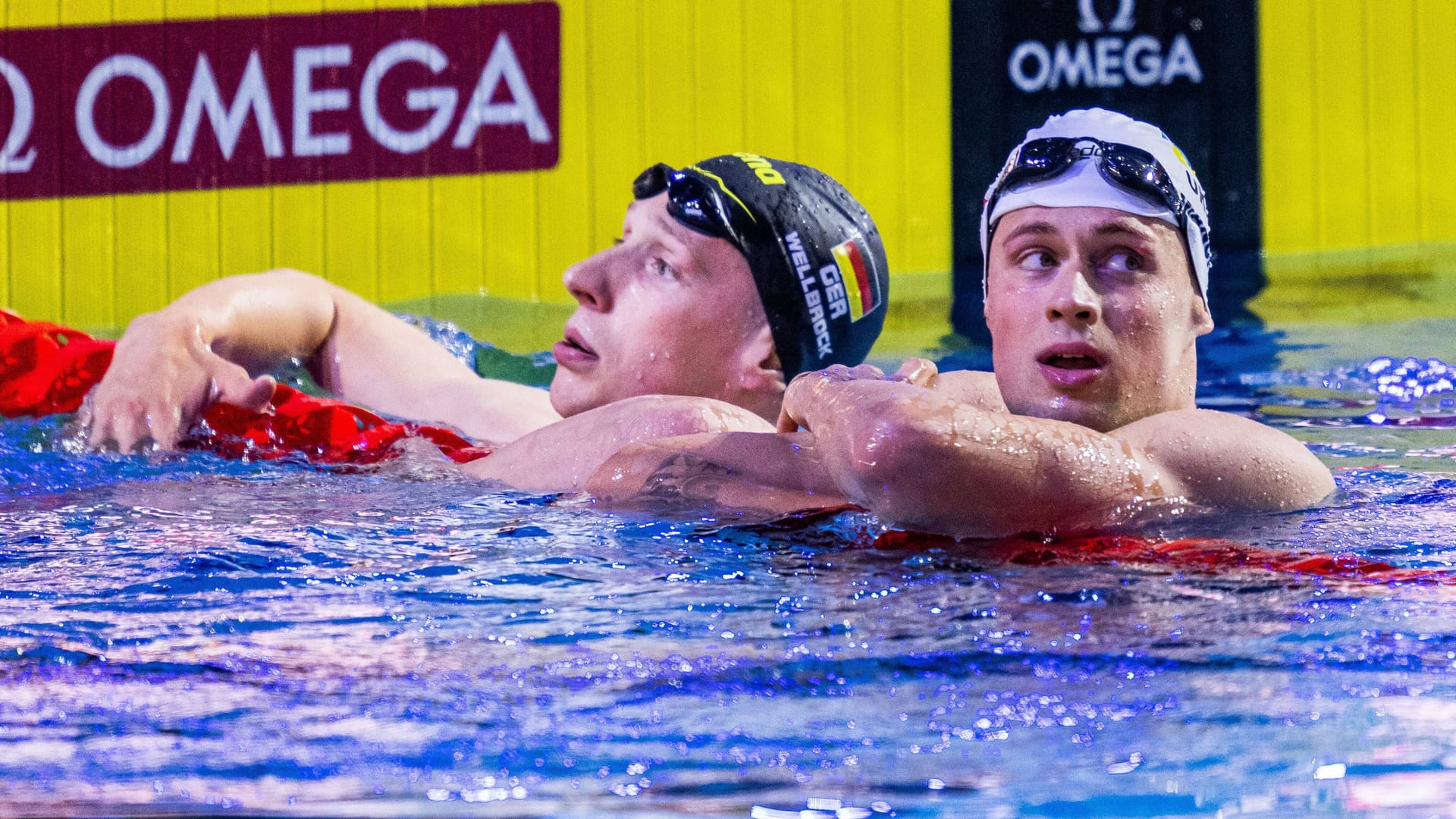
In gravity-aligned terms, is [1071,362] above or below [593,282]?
below

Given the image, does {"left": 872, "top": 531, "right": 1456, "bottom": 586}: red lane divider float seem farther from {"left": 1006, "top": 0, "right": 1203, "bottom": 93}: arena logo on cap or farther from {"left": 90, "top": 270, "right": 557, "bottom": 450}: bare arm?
{"left": 1006, "top": 0, "right": 1203, "bottom": 93}: arena logo on cap

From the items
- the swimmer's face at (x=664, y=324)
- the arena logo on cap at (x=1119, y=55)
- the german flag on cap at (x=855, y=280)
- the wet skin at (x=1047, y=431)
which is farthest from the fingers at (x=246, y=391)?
the arena logo on cap at (x=1119, y=55)

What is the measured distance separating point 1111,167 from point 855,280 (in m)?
0.84

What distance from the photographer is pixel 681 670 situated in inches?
63.9

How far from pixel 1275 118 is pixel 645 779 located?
19.6ft

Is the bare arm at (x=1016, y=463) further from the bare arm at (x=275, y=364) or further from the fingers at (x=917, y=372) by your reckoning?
the bare arm at (x=275, y=364)

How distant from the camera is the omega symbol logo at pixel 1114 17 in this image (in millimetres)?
6512

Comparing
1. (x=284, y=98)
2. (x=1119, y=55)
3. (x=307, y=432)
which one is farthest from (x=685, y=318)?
(x=284, y=98)

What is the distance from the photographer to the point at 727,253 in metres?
3.21

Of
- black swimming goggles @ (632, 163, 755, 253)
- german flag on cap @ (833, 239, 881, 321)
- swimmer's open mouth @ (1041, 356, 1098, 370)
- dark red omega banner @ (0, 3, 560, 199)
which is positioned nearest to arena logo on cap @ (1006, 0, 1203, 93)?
dark red omega banner @ (0, 3, 560, 199)

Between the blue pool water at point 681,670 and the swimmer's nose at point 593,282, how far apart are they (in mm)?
685

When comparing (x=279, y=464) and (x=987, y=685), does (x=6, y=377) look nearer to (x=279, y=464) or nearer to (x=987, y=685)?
(x=279, y=464)

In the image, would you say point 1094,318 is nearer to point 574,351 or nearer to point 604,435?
point 604,435

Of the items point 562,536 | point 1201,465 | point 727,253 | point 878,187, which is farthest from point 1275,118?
point 562,536
